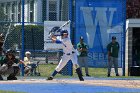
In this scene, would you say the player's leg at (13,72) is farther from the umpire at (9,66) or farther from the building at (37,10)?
the building at (37,10)

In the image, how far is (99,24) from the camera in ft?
86.1

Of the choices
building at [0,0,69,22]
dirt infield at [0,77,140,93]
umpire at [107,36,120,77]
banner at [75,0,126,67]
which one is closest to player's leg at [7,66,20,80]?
dirt infield at [0,77,140,93]

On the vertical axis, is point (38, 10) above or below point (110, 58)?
above

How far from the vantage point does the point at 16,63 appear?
20.6 metres

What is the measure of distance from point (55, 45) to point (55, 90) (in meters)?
→ 9.27

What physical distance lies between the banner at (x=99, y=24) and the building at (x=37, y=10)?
3661 mm

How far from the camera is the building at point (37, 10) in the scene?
31.5 metres

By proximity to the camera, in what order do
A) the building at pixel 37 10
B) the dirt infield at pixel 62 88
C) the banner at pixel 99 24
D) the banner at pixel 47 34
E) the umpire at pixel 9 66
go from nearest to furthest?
the dirt infield at pixel 62 88
the umpire at pixel 9 66
the banner at pixel 47 34
the banner at pixel 99 24
the building at pixel 37 10

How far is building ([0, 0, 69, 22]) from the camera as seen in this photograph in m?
31.5

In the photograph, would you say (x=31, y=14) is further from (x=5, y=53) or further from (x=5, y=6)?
(x=5, y=53)

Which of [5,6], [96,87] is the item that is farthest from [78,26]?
[5,6]

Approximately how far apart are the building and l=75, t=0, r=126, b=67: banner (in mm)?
3661

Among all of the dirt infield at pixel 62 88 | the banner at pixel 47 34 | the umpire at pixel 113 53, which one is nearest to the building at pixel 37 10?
the banner at pixel 47 34

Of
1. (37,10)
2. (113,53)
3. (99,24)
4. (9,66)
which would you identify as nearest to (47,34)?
(99,24)
